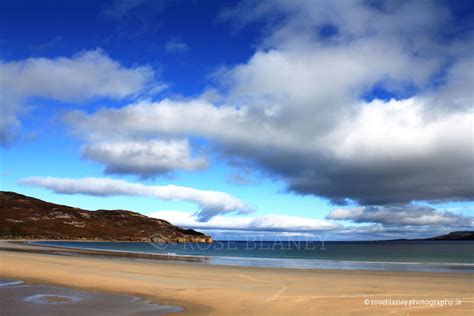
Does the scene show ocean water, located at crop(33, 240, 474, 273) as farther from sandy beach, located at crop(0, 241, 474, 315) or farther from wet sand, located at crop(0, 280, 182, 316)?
wet sand, located at crop(0, 280, 182, 316)

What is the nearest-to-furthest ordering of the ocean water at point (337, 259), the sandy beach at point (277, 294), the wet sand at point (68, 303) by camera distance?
the wet sand at point (68, 303), the sandy beach at point (277, 294), the ocean water at point (337, 259)

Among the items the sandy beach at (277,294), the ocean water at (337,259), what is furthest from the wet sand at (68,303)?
the ocean water at (337,259)

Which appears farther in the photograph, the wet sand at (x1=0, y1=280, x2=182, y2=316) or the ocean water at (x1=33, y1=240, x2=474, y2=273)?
the ocean water at (x1=33, y1=240, x2=474, y2=273)

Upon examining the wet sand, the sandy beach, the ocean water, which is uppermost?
the wet sand

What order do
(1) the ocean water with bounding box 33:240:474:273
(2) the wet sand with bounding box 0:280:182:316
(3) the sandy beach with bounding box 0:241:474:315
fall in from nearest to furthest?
1. (2) the wet sand with bounding box 0:280:182:316
2. (3) the sandy beach with bounding box 0:241:474:315
3. (1) the ocean water with bounding box 33:240:474:273

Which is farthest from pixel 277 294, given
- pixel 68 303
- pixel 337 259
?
pixel 337 259

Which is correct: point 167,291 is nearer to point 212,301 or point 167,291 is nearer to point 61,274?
point 212,301

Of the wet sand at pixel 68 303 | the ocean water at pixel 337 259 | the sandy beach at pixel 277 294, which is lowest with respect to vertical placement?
the ocean water at pixel 337 259

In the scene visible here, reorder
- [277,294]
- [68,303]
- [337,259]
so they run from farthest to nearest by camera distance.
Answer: [337,259], [277,294], [68,303]

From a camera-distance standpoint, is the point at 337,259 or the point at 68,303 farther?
the point at 337,259

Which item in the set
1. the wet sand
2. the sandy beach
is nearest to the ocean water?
the sandy beach

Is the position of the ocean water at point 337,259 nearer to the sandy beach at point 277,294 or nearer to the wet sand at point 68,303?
the sandy beach at point 277,294

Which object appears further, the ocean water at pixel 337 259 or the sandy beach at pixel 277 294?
the ocean water at pixel 337 259

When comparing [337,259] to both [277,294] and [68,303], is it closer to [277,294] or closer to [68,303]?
[277,294]
